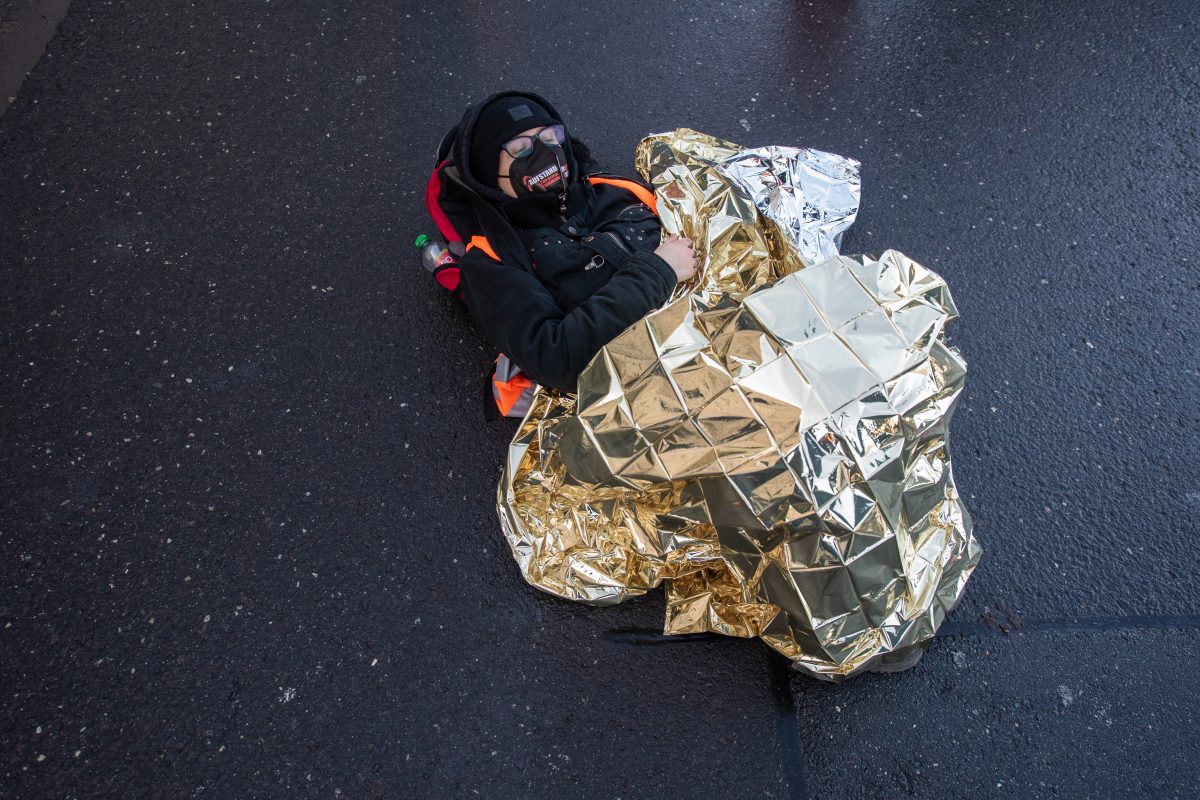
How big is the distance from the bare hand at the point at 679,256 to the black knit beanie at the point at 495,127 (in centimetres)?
41

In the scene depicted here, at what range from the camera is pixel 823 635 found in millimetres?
1491

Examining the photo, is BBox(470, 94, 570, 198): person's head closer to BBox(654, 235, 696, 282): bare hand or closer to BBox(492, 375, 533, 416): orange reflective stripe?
BBox(654, 235, 696, 282): bare hand

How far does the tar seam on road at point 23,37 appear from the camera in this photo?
239cm

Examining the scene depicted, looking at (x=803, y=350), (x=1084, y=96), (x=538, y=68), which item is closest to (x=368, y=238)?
(x=538, y=68)

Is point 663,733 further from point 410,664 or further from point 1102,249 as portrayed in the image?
point 1102,249

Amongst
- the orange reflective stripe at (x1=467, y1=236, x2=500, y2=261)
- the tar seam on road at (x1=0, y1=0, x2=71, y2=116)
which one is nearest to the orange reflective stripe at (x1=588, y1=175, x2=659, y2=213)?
the orange reflective stripe at (x1=467, y1=236, x2=500, y2=261)

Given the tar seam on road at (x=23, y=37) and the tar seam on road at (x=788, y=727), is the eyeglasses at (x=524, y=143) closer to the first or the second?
the tar seam on road at (x=788, y=727)

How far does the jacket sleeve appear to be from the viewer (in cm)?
162

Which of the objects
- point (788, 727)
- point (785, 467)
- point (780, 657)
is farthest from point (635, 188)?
point (788, 727)

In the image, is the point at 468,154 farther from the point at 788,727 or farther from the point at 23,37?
the point at 23,37

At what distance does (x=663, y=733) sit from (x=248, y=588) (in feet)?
3.47

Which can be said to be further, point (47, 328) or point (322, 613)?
point (47, 328)

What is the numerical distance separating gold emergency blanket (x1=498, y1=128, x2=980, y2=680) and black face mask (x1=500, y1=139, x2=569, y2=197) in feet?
1.66

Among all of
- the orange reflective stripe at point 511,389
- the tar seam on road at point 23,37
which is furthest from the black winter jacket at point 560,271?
the tar seam on road at point 23,37
